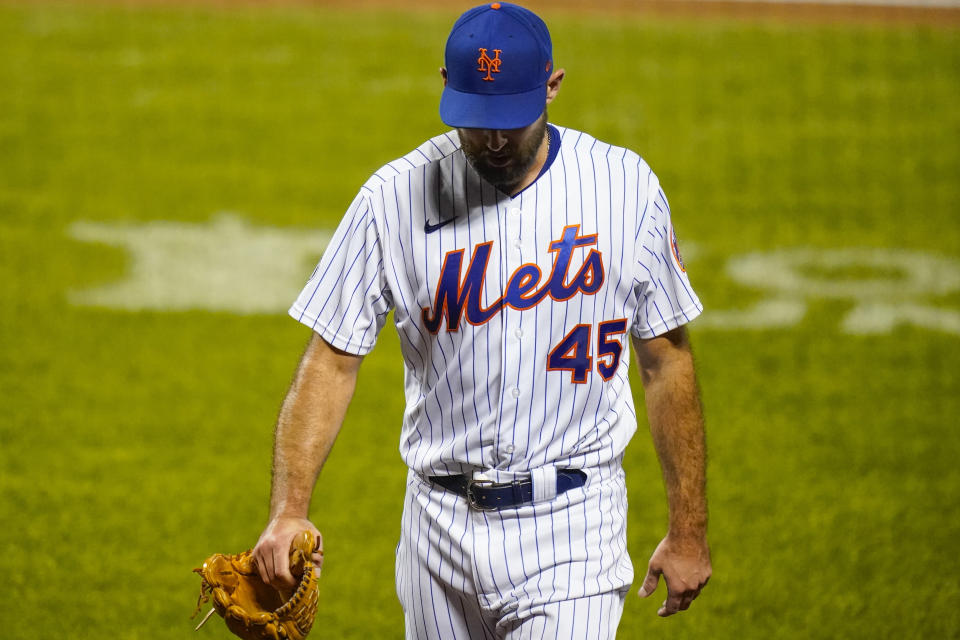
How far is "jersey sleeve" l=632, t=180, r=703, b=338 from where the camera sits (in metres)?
3.06

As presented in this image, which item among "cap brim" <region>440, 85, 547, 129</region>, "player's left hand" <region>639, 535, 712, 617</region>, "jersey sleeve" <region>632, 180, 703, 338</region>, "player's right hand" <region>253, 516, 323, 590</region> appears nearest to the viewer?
"cap brim" <region>440, 85, 547, 129</region>

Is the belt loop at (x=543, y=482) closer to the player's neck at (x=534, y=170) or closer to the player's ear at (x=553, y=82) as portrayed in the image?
the player's neck at (x=534, y=170)

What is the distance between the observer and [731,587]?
5352mm

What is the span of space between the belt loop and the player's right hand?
0.49 metres

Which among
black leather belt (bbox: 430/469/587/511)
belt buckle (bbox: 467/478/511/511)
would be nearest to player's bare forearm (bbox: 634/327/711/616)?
black leather belt (bbox: 430/469/587/511)

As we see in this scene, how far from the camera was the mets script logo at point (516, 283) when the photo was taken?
2928 millimetres

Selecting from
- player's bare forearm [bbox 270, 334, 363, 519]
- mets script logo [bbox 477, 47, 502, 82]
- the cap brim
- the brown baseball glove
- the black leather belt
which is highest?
mets script logo [bbox 477, 47, 502, 82]

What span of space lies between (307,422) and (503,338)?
0.48m

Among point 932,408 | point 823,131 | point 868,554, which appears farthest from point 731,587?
point 823,131

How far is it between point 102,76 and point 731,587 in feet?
30.6

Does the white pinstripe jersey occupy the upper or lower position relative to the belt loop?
upper

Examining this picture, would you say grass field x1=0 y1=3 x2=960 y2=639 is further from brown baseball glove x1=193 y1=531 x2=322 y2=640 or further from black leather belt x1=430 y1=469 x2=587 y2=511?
black leather belt x1=430 y1=469 x2=587 y2=511

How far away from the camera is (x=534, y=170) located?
2.98 metres

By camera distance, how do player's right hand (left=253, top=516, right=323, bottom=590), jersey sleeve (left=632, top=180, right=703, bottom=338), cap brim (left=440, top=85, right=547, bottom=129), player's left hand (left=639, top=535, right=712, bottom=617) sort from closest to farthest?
cap brim (left=440, top=85, right=547, bottom=129), player's right hand (left=253, top=516, right=323, bottom=590), jersey sleeve (left=632, top=180, right=703, bottom=338), player's left hand (left=639, top=535, right=712, bottom=617)
